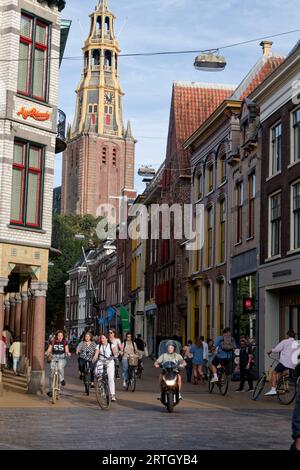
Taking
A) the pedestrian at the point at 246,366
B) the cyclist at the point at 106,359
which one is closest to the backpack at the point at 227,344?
the pedestrian at the point at 246,366

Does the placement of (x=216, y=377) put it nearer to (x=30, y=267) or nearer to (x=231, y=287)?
(x=30, y=267)

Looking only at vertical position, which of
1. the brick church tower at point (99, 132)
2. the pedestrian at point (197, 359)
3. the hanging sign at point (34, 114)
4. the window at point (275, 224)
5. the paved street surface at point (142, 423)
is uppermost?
the brick church tower at point (99, 132)

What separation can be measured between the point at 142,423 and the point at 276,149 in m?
16.9

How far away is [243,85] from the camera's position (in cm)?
3719

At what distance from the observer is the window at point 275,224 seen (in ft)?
95.2

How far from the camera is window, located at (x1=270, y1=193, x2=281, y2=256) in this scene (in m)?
29.0

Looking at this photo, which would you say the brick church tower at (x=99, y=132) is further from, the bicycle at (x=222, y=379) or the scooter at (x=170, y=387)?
the scooter at (x=170, y=387)

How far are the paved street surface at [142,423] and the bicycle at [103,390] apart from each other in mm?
231

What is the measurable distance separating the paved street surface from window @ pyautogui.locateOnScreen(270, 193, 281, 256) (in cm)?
788

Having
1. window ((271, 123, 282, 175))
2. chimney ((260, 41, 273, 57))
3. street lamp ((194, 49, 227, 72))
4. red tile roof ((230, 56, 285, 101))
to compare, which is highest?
chimney ((260, 41, 273, 57))

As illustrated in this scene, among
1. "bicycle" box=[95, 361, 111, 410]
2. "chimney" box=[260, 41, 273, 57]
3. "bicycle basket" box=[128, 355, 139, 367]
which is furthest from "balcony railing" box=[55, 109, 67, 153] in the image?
"chimney" box=[260, 41, 273, 57]

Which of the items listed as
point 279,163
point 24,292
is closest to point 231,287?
point 279,163

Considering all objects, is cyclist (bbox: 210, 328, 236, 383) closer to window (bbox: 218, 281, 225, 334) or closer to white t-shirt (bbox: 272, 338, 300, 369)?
white t-shirt (bbox: 272, 338, 300, 369)
